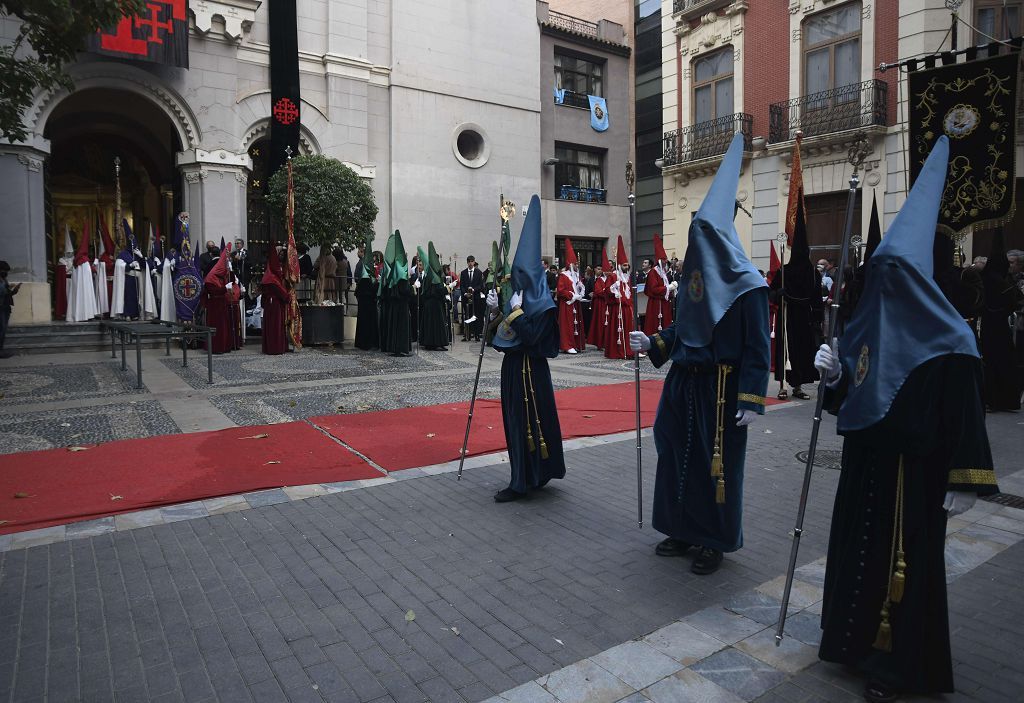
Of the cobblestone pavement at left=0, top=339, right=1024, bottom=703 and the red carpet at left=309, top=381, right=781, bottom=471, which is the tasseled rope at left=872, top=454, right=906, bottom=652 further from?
the red carpet at left=309, top=381, right=781, bottom=471

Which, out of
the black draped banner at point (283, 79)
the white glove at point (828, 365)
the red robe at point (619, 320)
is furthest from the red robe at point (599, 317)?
the white glove at point (828, 365)

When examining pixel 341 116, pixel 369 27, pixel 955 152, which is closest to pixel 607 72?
pixel 369 27

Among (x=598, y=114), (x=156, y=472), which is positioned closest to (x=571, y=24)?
(x=598, y=114)

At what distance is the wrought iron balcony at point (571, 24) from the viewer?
90.3ft

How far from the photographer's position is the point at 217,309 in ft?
46.5

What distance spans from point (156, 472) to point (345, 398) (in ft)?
12.8

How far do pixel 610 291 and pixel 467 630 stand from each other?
13302 millimetres

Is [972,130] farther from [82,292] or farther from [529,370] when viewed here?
[82,292]

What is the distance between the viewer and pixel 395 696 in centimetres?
283

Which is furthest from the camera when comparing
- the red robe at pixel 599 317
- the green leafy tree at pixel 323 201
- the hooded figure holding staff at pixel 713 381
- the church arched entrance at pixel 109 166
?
the church arched entrance at pixel 109 166

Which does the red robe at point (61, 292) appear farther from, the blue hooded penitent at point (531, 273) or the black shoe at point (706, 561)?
the black shoe at point (706, 561)

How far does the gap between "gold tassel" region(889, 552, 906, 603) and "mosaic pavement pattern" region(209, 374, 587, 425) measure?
693cm

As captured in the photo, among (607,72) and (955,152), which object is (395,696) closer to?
(955,152)

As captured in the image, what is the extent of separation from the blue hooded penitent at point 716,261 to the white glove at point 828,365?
0.90m
